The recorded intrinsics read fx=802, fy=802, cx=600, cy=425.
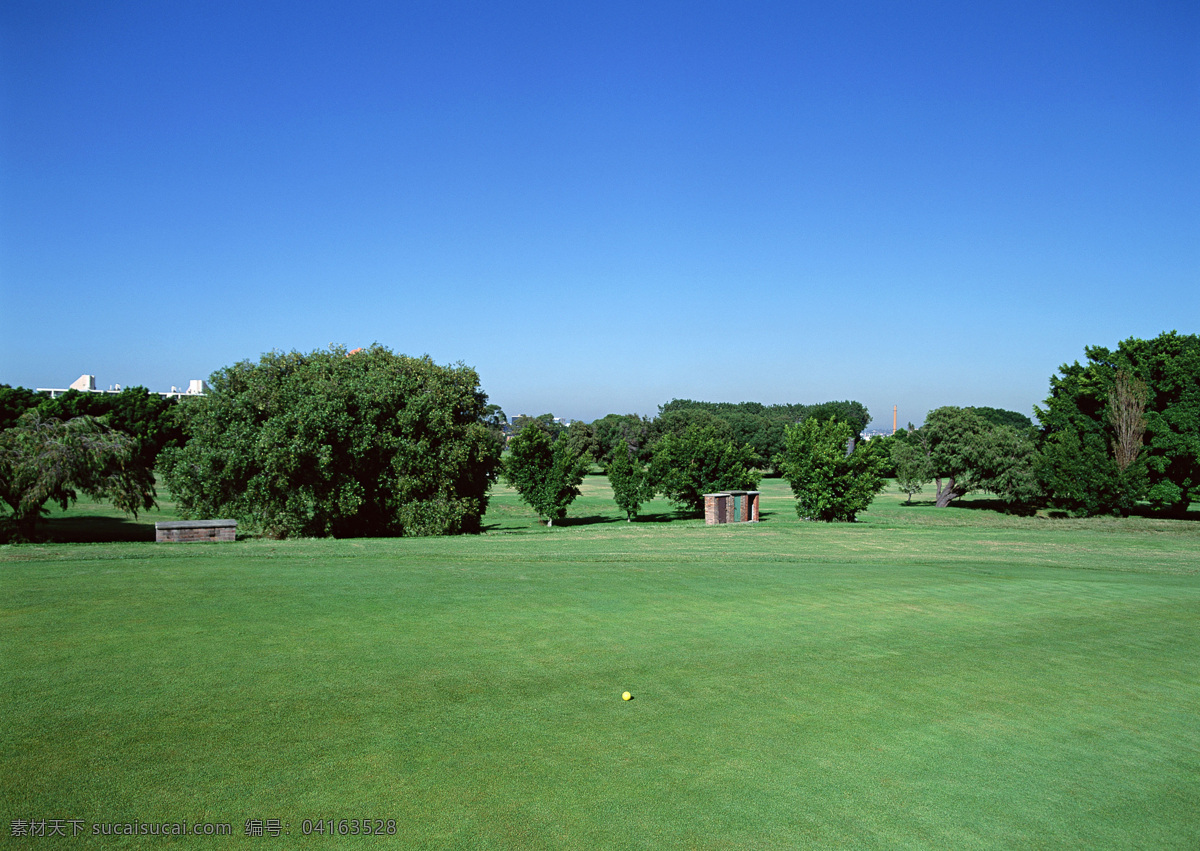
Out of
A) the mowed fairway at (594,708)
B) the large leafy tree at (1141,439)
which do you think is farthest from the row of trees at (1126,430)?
the mowed fairway at (594,708)

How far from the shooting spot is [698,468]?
48.8 meters

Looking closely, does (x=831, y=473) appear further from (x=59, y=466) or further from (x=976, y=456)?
(x=59, y=466)

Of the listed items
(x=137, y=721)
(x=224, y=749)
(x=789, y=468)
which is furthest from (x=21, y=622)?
(x=789, y=468)

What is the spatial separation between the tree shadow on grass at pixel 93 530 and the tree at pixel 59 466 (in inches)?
59.7

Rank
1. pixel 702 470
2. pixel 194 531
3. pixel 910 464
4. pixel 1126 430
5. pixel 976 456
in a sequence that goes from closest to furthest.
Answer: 1. pixel 194 531
2. pixel 1126 430
3. pixel 702 470
4. pixel 976 456
5. pixel 910 464

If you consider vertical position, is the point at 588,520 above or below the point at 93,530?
below

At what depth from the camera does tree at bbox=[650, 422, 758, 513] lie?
158ft

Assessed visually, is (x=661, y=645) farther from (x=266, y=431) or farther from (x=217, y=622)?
(x=266, y=431)

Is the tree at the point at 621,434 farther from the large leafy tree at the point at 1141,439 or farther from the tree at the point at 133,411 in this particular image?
the large leafy tree at the point at 1141,439

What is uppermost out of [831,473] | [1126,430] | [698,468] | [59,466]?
[1126,430]

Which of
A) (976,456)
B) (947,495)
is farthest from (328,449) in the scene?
(947,495)

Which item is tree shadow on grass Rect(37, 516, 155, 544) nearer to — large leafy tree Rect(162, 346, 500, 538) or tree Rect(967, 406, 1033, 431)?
large leafy tree Rect(162, 346, 500, 538)

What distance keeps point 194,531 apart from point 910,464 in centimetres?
5240

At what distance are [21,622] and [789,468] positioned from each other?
34.1 m
